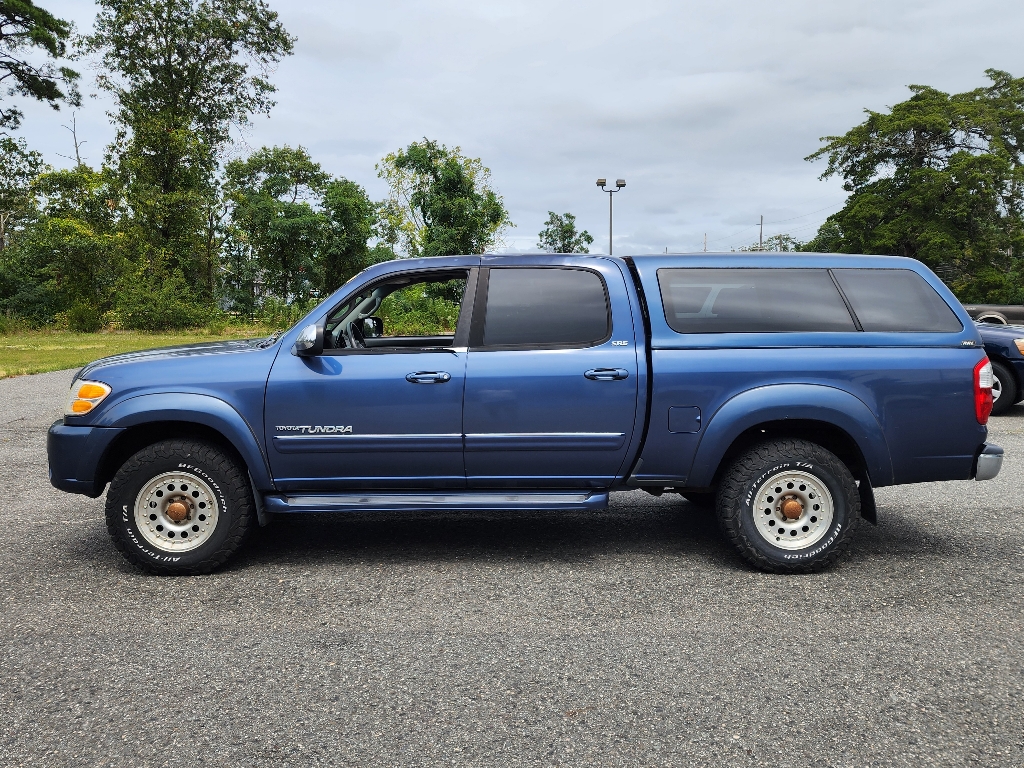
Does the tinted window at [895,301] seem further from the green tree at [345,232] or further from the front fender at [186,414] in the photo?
the green tree at [345,232]

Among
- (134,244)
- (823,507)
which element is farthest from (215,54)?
(823,507)

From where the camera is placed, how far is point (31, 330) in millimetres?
31594

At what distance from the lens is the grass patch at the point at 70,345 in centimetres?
1850

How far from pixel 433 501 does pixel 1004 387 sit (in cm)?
923

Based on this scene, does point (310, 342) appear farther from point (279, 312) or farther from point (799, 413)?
point (279, 312)

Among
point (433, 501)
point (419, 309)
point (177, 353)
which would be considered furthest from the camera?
point (419, 309)

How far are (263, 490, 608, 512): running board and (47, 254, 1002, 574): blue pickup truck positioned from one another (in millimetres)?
12

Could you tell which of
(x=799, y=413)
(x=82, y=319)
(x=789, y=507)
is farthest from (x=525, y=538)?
(x=82, y=319)

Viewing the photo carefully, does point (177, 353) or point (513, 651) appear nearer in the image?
point (513, 651)

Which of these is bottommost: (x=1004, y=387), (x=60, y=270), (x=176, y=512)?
(x=1004, y=387)

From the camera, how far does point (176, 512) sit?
4.68 meters

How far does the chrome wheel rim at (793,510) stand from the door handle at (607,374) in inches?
41.0

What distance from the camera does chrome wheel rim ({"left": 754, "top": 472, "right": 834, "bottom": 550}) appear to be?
15.4 ft

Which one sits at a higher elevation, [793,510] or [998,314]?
[998,314]
